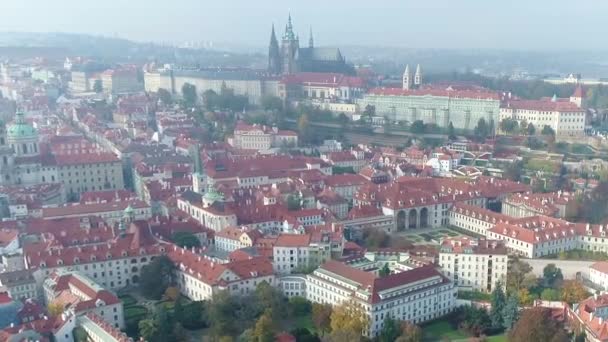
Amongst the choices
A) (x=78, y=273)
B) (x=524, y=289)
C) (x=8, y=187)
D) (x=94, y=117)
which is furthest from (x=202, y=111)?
(x=524, y=289)

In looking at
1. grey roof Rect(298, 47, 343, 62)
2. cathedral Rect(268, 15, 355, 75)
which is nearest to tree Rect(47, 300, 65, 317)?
cathedral Rect(268, 15, 355, 75)

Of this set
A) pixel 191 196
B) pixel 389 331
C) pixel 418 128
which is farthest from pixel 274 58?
pixel 389 331

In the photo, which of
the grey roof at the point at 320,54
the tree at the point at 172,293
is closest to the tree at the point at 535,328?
the tree at the point at 172,293

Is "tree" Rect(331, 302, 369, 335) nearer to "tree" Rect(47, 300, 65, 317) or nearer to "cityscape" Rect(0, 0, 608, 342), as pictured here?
"cityscape" Rect(0, 0, 608, 342)

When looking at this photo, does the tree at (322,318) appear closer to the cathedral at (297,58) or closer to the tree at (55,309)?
the tree at (55,309)

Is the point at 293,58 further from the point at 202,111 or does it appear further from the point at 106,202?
the point at 106,202

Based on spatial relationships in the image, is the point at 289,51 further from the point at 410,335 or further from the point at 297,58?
the point at 410,335
